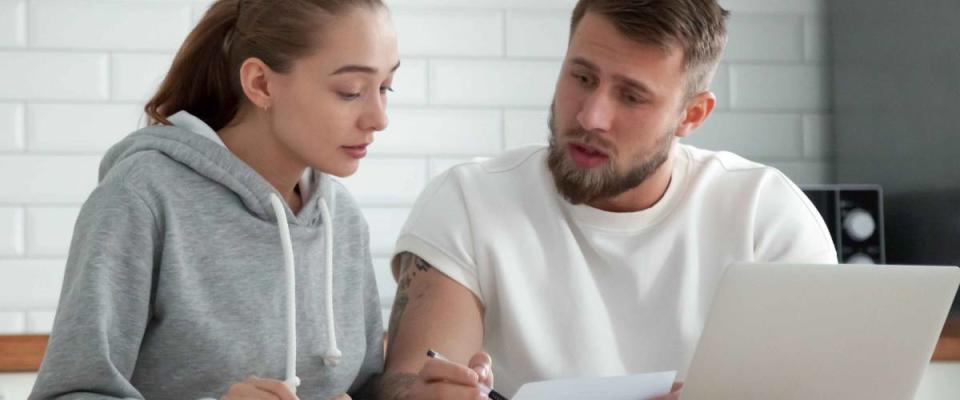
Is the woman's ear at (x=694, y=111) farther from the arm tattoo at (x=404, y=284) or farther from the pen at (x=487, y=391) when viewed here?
the pen at (x=487, y=391)

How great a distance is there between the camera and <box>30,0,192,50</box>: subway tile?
8.79 feet

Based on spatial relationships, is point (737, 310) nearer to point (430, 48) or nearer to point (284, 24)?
point (284, 24)

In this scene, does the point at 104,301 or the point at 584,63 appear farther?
the point at 584,63

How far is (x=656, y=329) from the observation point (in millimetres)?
1883

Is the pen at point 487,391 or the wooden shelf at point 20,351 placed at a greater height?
the pen at point 487,391

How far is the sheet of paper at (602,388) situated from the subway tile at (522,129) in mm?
1474

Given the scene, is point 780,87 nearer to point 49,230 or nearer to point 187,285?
point 49,230

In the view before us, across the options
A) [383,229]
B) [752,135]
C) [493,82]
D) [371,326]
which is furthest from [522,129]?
[371,326]

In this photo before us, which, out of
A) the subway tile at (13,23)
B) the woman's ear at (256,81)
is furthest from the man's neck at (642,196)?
the subway tile at (13,23)

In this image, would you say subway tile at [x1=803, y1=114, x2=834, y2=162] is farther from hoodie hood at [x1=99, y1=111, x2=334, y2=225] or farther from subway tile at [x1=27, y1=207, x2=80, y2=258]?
hoodie hood at [x1=99, y1=111, x2=334, y2=225]

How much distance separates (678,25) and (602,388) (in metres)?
0.71

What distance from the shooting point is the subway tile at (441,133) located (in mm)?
2807

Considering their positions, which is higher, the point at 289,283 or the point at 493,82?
the point at 493,82

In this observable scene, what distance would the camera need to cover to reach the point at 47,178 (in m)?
2.66
